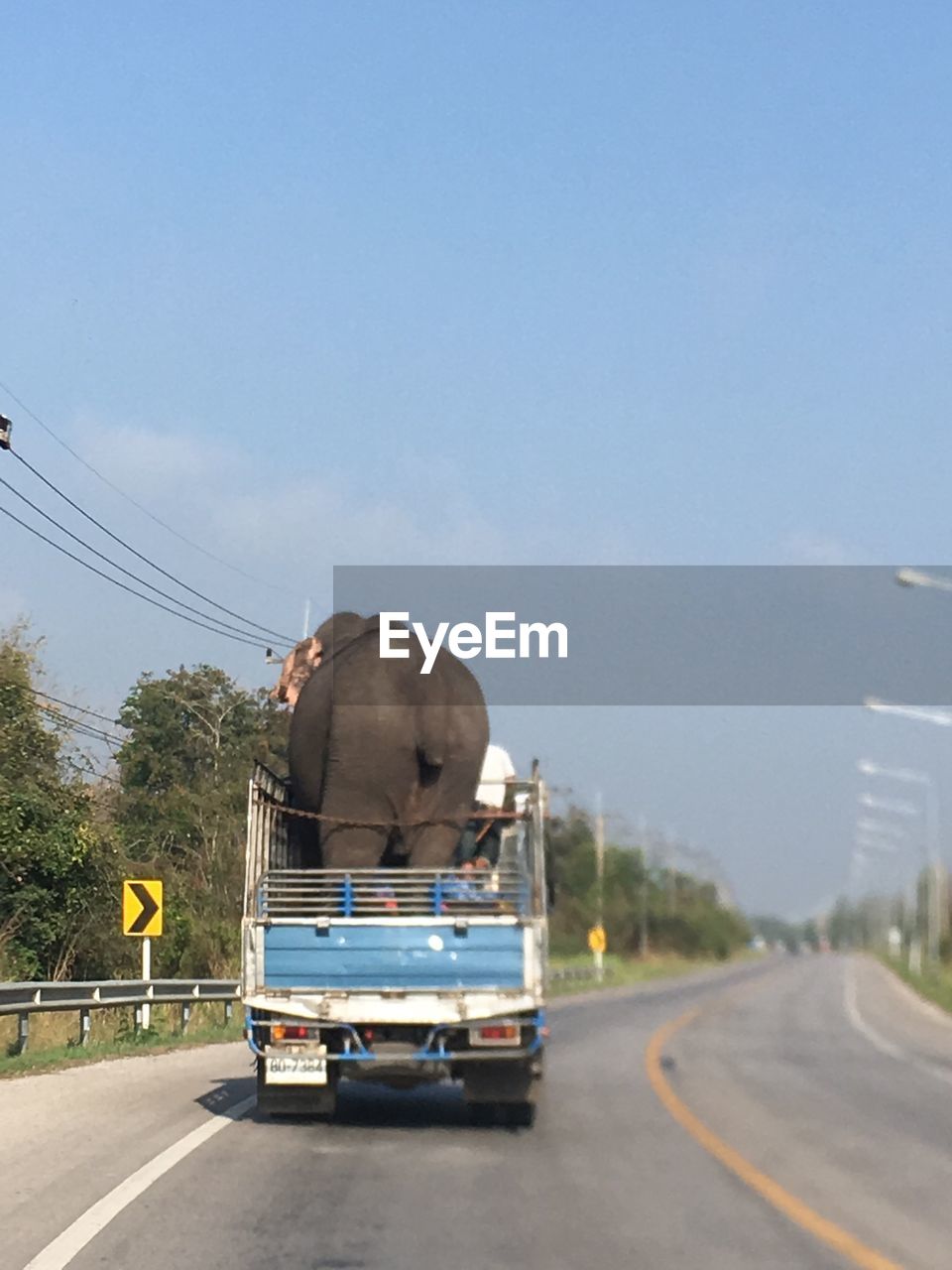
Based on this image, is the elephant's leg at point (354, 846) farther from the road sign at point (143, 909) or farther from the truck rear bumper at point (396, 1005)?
the road sign at point (143, 909)

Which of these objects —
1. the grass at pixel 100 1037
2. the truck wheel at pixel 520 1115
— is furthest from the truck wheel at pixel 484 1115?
the grass at pixel 100 1037

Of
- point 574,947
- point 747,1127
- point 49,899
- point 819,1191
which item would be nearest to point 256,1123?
point 747,1127

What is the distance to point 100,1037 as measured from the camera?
2647cm

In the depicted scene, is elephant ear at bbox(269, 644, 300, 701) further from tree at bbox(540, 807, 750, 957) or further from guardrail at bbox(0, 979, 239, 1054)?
Result: tree at bbox(540, 807, 750, 957)

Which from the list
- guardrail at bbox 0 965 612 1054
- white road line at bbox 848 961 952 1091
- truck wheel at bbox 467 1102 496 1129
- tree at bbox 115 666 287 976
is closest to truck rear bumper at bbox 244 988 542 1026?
truck wheel at bbox 467 1102 496 1129

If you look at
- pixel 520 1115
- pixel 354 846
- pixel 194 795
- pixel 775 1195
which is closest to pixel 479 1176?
pixel 775 1195

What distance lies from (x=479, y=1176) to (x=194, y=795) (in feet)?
102

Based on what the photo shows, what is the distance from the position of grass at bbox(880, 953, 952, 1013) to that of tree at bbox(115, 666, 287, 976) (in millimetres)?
23490

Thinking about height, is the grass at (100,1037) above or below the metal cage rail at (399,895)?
below

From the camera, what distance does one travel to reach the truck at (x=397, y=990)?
1429 cm

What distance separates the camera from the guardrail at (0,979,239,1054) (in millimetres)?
21312

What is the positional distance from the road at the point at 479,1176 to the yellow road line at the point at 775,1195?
32mm

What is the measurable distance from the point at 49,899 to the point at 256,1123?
1891 cm

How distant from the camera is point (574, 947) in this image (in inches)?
3492
